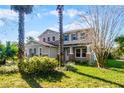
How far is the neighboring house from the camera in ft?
33.2

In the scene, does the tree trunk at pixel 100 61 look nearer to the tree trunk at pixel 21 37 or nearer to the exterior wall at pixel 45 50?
the exterior wall at pixel 45 50

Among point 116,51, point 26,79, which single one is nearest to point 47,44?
point 116,51

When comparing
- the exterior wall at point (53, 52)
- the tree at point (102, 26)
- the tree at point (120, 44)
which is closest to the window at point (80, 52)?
the tree at point (102, 26)

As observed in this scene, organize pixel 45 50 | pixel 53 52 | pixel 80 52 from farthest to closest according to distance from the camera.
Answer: pixel 80 52 → pixel 45 50 → pixel 53 52

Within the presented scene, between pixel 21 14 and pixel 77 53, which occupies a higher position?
pixel 21 14

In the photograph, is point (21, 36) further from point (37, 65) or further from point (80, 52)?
point (80, 52)

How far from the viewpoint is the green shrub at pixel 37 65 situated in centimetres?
821

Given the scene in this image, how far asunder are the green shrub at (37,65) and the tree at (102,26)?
2277 mm

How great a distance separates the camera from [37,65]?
27.4ft

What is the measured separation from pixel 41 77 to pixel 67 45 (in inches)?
179

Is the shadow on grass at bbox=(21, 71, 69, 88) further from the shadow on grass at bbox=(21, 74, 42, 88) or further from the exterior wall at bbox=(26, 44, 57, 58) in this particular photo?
the exterior wall at bbox=(26, 44, 57, 58)

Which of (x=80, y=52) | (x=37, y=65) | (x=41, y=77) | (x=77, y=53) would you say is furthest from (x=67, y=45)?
(x=41, y=77)

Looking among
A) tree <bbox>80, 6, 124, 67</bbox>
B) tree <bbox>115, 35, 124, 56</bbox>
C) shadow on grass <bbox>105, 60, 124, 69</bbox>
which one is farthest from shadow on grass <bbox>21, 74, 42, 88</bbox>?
shadow on grass <bbox>105, 60, 124, 69</bbox>
